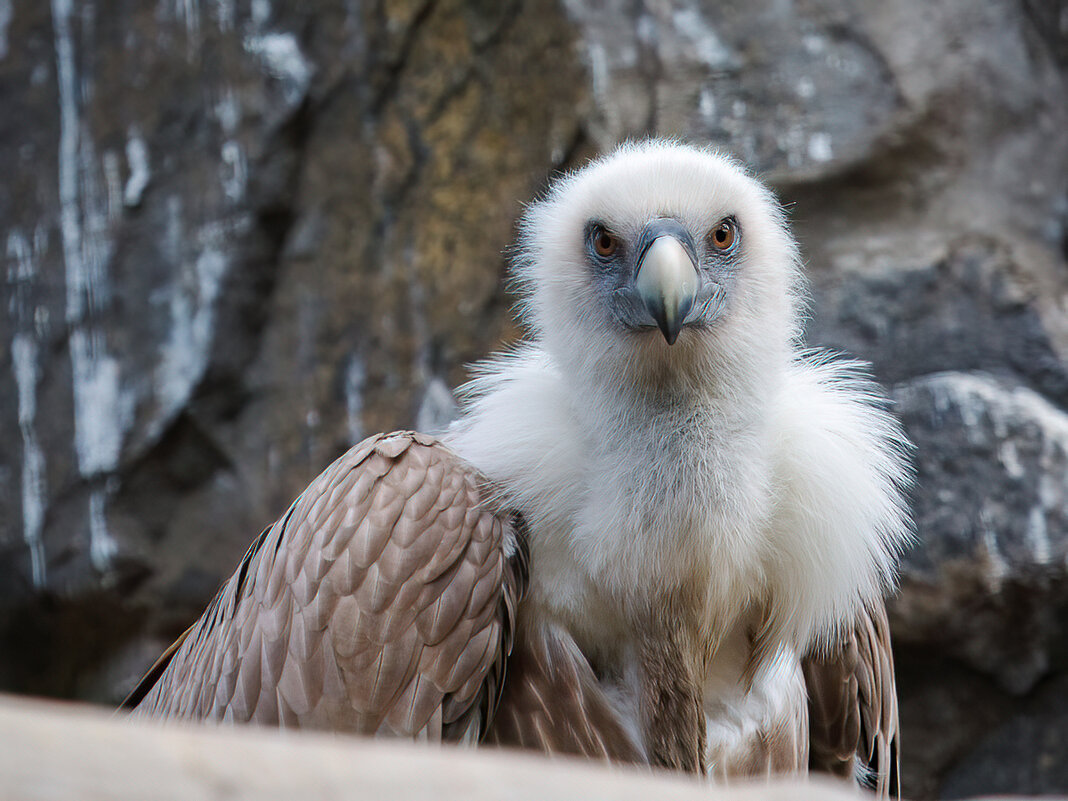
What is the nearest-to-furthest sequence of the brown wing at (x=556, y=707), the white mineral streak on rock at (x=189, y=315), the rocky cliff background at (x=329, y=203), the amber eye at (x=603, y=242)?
1. the brown wing at (x=556, y=707)
2. the amber eye at (x=603, y=242)
3. the rocky cliff background at (x=329, y=203)
4. the white mineral streak on rock at (x=189, y=315)

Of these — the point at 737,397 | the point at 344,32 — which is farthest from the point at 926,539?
the point at 344,32

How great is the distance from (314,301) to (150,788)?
3710 millimetres

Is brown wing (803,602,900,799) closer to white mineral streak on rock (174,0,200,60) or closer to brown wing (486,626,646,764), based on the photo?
brown wing (486,626,646,764)

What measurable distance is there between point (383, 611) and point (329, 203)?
2674mm

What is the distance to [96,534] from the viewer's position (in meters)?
4.40

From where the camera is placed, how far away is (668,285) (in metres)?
1.99

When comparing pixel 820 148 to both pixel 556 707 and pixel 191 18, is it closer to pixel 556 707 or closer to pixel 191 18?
pixel 191 18

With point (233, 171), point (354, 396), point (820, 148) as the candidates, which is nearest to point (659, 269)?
point (820, 148)

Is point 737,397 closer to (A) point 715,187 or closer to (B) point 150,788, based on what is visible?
(A) point 715,187

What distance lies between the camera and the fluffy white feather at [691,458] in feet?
6.76

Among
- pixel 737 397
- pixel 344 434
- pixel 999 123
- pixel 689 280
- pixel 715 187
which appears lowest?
pixel 344 434

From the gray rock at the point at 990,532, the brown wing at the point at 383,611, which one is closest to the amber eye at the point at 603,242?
the brown wing at the point at 383,611

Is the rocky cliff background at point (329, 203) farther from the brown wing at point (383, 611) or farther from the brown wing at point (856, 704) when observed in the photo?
the brown wing at point (383, 611)

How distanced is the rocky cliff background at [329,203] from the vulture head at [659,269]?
6.12 ft
